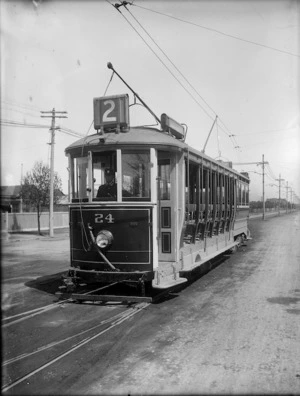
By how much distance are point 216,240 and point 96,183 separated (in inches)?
189

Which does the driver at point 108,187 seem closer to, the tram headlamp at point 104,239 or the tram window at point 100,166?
the tram window at point 100,166

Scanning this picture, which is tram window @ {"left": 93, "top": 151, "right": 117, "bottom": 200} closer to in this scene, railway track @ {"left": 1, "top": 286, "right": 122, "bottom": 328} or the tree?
railway track @ {"left": 1, "top": 286, "right": 122, "bottom": 328}

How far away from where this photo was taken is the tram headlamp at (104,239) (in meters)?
6.42

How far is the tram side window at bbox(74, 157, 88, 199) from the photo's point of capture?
22.6 ft

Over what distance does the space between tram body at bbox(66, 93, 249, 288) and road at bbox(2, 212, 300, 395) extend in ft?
2.18

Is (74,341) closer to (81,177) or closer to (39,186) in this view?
(81,177)

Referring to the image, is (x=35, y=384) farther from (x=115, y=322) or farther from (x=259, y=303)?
(x=259, y=303)

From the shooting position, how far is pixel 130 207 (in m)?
6.49

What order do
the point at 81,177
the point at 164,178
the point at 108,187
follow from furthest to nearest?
the point at 164,178 < the point at 81,177 < the point at 108,187

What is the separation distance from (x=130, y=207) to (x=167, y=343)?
2.45 m

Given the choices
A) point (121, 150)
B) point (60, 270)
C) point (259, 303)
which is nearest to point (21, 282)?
point (60, 270)

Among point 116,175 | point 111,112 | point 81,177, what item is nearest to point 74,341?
point 116,175

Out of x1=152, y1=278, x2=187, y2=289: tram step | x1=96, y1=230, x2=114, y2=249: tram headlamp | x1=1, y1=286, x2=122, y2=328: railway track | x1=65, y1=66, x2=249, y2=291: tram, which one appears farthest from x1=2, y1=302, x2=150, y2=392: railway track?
x1=96, y1=230, x2=114, y2=249: tram headlamp

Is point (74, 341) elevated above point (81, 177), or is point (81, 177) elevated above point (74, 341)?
point (81, 177)
